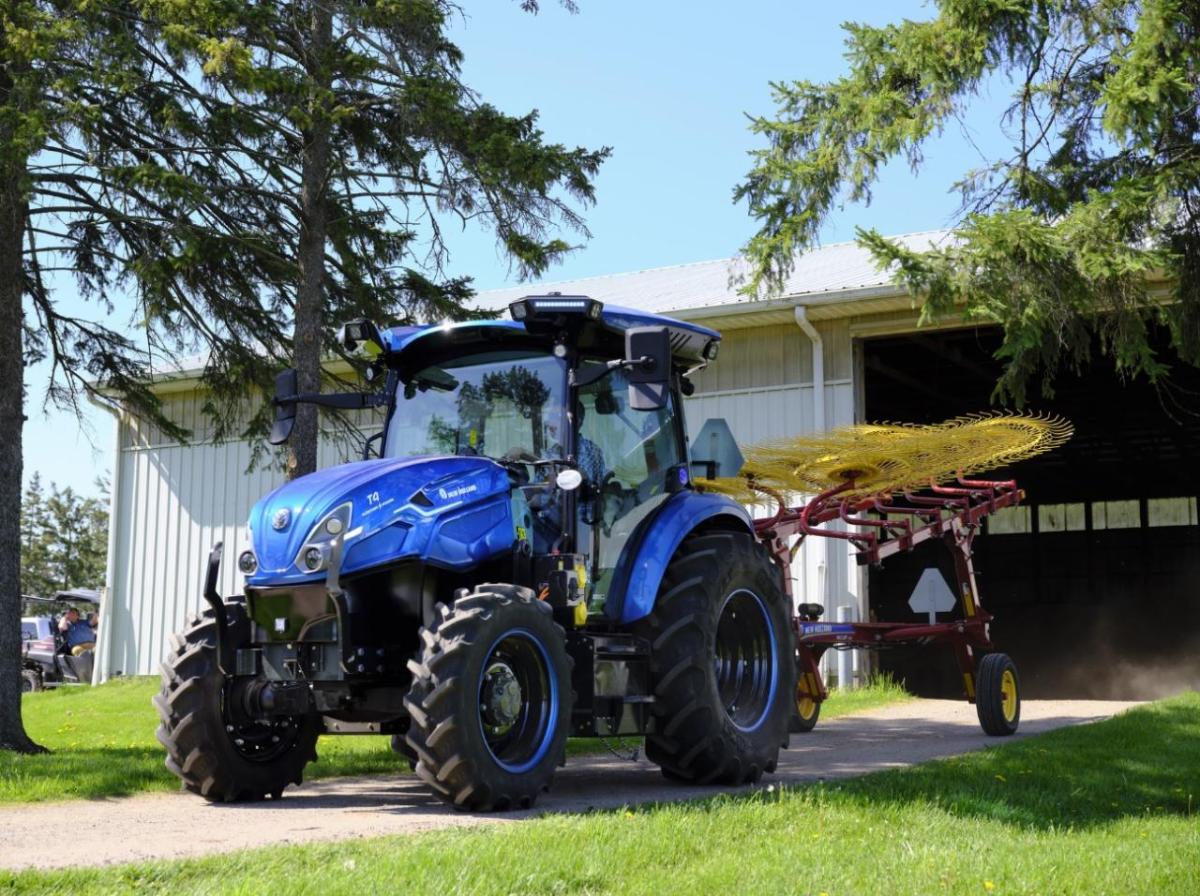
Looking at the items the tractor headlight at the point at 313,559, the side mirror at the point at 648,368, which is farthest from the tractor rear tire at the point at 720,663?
the tractor headlight at the point at 313,559

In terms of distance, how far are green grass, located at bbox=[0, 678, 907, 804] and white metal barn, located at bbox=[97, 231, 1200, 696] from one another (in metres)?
3.73

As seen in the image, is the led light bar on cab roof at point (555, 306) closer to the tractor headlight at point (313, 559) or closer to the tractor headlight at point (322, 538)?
the tractor headlight at point (322, 538)

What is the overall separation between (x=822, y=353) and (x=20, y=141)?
11720 millimetres

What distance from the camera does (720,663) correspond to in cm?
920

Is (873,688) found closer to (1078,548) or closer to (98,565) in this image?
(1078,548)

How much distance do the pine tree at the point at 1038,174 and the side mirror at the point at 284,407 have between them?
141 inches

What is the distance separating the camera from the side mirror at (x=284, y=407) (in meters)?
8.64

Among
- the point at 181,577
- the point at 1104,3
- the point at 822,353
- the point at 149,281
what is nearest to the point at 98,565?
the point at 181,577

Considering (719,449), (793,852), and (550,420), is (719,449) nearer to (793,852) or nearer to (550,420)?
(550,420)

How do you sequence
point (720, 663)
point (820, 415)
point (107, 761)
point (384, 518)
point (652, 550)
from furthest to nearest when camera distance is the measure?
point (820, 415)
point (107, 761)
point (720, 663)
point (652, 550)
point (384, 518)

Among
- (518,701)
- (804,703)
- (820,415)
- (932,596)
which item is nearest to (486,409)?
(518,701)

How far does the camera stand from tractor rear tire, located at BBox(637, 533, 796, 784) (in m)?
8.38

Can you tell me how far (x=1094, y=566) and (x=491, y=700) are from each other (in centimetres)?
3340

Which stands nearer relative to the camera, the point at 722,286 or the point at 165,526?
the point at 722,286
